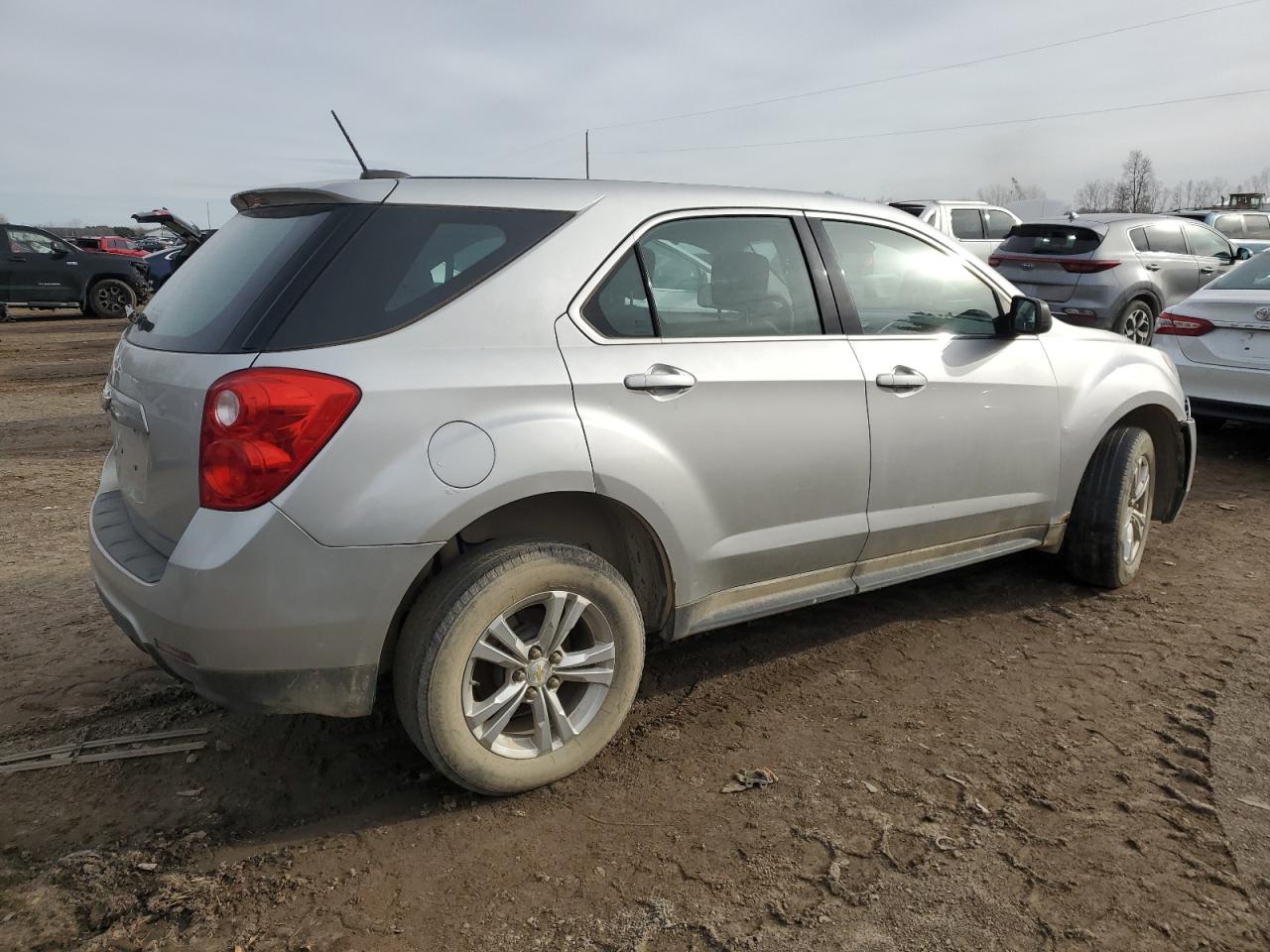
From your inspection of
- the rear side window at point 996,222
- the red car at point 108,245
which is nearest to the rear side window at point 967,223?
the rear side window at point 996,222

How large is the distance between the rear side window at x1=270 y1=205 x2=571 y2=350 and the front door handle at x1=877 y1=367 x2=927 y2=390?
4.27ft

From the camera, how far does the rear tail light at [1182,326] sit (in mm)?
6859

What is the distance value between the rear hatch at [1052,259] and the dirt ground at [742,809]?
737cm

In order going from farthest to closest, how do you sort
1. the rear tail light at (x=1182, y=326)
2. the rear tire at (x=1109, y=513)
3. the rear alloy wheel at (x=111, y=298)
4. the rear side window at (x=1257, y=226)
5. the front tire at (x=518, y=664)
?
the rear alloy wheel at (x=111, y=298) < the rear side window at (x=1257, y=226) < the rear tail light at (x=1182, y=326) < the rear tire at (x=1109, y=513) < the front tire at (x=518, y=664)

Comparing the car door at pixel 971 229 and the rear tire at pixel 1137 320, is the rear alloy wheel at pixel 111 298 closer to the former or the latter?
the car door at pixel 971 229

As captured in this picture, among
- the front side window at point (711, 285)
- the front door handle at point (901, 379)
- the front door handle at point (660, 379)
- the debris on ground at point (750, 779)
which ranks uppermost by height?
the front side window at point (711, 285)

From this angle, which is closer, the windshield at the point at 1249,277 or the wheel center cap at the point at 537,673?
the wheel center cap at the point at 537,673

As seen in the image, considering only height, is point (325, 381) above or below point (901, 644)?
above

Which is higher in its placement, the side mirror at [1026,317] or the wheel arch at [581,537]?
the side mirror at [1026,317]

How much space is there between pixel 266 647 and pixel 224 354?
0.75 meters

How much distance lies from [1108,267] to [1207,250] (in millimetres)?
2261

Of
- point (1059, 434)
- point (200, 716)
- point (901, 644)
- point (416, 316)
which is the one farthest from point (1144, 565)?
point (200, 716)

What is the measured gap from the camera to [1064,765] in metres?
2.93

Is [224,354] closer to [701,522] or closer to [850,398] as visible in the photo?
[701,522]
